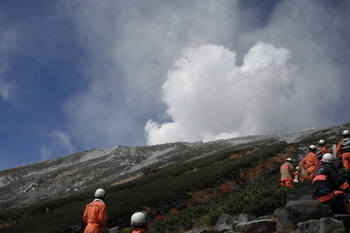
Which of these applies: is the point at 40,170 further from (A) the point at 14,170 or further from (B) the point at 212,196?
(B) the point at 212,196

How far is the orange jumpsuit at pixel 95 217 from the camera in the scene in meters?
7.80

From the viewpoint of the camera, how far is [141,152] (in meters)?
137

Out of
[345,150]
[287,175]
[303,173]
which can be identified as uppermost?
[345,150]

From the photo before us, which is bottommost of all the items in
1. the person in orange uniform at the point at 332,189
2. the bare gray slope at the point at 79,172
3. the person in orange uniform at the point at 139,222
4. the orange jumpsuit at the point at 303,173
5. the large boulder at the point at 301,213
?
the large boulder at the point at 301,213

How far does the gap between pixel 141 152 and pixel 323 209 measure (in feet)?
438

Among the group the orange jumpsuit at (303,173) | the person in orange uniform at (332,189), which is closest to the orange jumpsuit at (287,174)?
the orange jumpsuit at (303,173)

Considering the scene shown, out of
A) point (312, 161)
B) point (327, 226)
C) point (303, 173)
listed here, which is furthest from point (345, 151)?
point (327, 226)

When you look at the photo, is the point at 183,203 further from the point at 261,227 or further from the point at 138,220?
the point at 138,220

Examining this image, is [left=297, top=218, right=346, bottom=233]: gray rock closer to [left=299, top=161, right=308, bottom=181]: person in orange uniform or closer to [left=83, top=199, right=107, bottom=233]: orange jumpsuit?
[left=83, top=199, right=107, bottom=233]: orange jumpsuit

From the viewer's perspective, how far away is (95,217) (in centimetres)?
788

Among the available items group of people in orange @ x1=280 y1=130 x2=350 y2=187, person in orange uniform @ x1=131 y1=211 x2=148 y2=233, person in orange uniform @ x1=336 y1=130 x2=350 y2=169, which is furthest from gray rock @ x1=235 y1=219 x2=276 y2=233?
person in orange uniform @ x1=336 y1=130 x2=350 y2=169

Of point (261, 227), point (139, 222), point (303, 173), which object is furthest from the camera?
point (303, 173)

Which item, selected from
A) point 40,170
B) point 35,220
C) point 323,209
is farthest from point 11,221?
point 40,170

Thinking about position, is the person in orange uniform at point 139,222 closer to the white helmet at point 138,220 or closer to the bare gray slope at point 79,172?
the white helmet at point 138,220
